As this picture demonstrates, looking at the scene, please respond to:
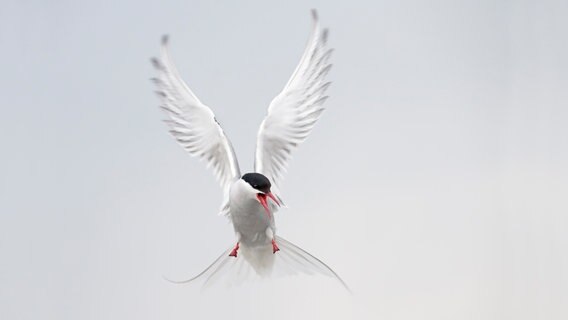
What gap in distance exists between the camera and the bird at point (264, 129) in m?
1.32

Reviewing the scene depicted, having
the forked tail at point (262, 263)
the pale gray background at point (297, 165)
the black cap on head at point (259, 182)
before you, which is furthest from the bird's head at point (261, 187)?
the pale gray background at point (297, 165)

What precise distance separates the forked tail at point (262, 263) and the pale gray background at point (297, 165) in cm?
23

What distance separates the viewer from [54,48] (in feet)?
5.57

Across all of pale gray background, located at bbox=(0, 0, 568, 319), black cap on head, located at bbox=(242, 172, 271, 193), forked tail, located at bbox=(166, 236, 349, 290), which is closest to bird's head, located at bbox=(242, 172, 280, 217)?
black cap on head, located at bbox=(242, 172, 271, 193)

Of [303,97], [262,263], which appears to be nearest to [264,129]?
[303,97]

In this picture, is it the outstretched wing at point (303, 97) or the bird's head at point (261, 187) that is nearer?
the bird's head at point (261, 187)

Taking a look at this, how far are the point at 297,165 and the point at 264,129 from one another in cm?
38

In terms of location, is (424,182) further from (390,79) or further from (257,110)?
(257,110)

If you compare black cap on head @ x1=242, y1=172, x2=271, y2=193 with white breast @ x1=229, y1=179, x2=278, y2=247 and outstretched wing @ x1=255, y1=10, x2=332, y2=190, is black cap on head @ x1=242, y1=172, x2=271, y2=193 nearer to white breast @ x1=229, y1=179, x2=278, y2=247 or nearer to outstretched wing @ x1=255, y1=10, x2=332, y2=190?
white breast @ x1=229, y1=179, x2=278, y2=247

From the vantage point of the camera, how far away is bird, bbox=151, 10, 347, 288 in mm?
1324

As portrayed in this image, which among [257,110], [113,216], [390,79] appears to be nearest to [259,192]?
[257,110]

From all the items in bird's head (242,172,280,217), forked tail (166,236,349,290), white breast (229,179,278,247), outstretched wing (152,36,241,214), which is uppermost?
outstretched wing (152,36,241,214)

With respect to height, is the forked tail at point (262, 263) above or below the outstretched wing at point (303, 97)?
below

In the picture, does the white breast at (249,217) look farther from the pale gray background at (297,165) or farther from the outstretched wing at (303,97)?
the pale gray background at (297,165)
